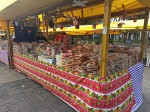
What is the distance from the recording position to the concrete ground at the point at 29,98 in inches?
130

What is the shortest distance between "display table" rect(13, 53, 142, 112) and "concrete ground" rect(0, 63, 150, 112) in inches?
8.5

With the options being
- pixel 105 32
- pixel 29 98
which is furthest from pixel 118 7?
pixel 29 98

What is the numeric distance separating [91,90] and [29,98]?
2001 millimetres

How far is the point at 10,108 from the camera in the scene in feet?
10.8

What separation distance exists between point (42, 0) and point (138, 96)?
3.17 meters

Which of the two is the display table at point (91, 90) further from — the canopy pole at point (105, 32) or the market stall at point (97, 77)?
the canopy pole at point (105, 32)

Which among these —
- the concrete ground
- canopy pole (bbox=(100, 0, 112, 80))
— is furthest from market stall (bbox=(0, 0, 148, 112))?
the concrete ground

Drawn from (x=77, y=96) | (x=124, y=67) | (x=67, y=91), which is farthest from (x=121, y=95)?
(x=67, y=91)

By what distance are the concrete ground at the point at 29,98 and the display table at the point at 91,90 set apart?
0.22 meters

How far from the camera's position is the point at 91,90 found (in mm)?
2617

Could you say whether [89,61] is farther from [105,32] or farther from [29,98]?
[29,98]

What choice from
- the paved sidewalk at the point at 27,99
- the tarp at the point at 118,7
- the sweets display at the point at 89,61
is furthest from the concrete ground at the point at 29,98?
the tarp at the point at 118,7

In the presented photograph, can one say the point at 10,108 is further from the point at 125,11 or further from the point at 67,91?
the point at 125,11

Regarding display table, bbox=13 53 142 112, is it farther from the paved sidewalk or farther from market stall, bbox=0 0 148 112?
the paved sidewalk
